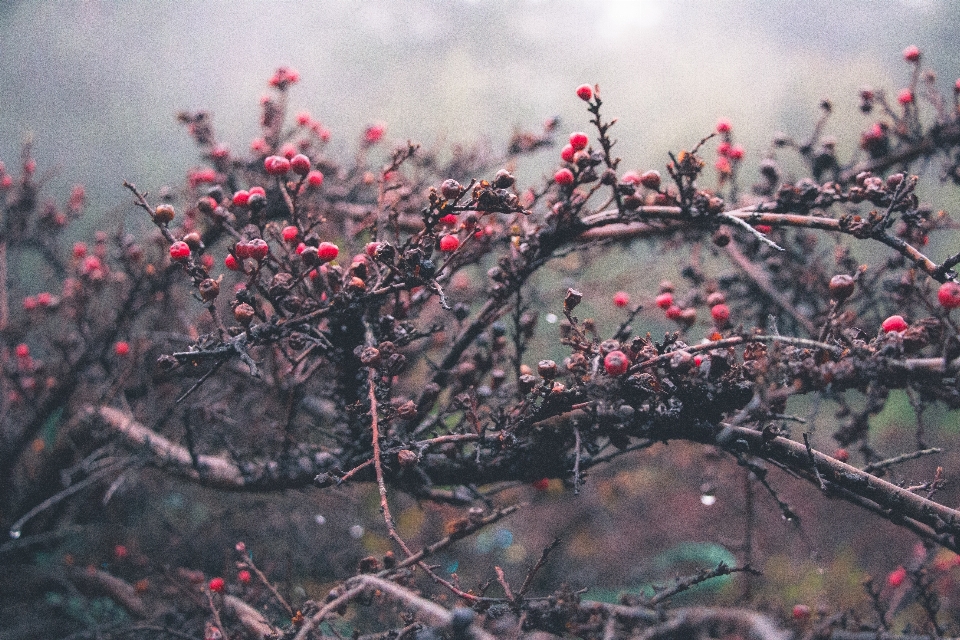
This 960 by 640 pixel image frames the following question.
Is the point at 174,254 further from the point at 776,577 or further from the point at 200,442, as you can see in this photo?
the point at 776,577

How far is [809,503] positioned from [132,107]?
934 centimetres

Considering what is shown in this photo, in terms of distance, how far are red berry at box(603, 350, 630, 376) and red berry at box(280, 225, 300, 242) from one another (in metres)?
1.02

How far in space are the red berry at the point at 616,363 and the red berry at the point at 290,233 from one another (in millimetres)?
1018

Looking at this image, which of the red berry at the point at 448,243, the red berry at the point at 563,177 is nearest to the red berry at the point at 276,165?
the red berry at the point at 448,243

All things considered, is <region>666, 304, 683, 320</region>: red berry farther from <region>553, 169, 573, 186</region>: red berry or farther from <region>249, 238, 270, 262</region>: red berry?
<region>249, 238, 270, 262</region>: red berry

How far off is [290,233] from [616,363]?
1.05 metres

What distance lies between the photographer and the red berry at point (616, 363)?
136cm

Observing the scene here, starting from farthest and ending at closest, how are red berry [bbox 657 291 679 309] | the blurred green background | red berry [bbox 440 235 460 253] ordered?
1. the blurred green background
2. red berry [bbox 657 291 679 309]
3. red berry [bbox 440 235 460 253]

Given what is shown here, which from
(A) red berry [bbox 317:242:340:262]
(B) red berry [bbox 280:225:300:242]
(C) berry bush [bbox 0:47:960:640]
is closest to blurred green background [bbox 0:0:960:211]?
(C) berry bush [bbox 0:47:960:640]

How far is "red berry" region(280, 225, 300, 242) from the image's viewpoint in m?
1.74

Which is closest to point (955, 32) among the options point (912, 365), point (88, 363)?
point (912, 365)

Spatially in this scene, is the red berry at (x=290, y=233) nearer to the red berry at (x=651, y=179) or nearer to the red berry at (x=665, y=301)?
the red berry at (x=651, y=179)

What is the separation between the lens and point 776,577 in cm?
644

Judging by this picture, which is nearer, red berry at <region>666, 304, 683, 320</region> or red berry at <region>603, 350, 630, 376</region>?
red berry at <region>603, 350, 630, 376</region>
